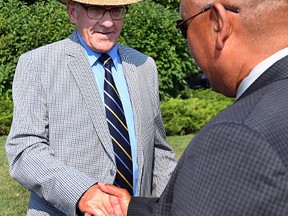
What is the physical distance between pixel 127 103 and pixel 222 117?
1.97m

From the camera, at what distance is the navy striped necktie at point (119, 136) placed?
3629 mm

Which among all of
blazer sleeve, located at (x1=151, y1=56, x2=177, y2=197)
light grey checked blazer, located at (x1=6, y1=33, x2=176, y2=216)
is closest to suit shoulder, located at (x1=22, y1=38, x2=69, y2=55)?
light grey checked blazer, located at (x1=6, y1=33, x2=176, y2=216)

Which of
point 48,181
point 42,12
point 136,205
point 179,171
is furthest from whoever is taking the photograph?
point 42,12

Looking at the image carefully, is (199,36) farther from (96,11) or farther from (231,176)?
(96,11)

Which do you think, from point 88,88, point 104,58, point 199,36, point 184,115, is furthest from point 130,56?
point 184,115

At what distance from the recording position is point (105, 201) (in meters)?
3.27

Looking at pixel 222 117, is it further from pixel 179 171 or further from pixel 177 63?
pixel 177 63

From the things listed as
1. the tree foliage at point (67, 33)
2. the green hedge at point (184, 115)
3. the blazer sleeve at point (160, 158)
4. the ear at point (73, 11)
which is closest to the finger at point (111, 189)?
the blazer sleeve at point (160, 158)

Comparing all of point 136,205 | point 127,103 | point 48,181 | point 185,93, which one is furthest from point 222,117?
point 185,93

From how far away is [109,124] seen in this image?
3641mm

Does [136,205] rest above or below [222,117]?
below

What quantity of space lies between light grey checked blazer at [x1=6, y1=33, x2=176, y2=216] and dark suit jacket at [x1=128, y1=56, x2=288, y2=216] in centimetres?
156

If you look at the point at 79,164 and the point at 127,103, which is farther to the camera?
the point at 127,103

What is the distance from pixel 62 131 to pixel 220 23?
164cm
